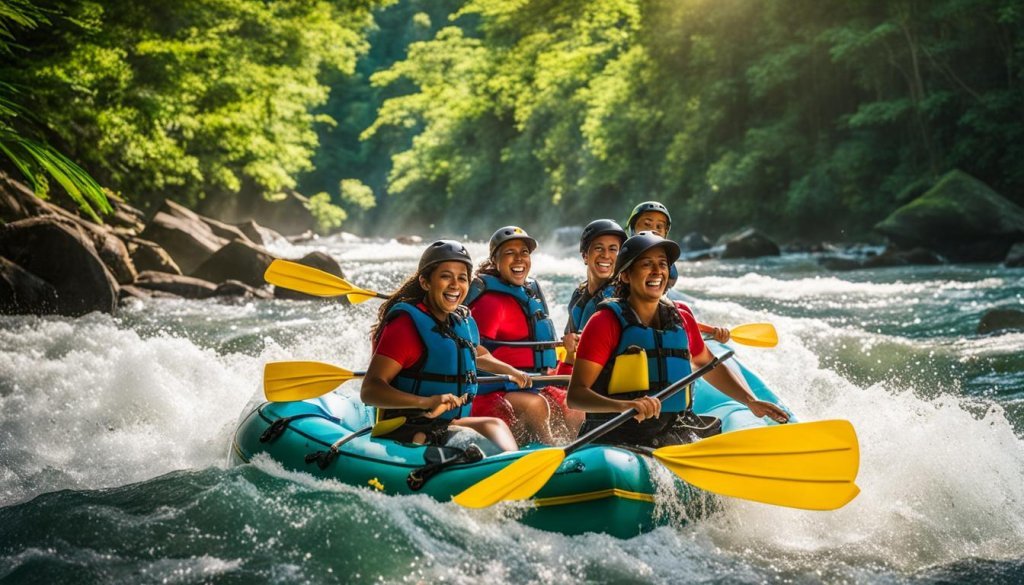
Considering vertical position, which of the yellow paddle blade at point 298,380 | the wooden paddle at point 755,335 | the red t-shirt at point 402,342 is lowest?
the yellow paddle blade at point 298,380

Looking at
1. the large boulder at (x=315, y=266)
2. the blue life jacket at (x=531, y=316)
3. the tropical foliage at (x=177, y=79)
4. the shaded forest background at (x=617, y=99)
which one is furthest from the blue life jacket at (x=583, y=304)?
the large boulder at (x=315, y=266)

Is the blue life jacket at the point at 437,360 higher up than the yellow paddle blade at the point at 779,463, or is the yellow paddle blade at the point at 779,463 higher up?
the blue life jacket at the point at 437,360

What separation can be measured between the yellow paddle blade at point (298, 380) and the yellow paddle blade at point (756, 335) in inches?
77.9

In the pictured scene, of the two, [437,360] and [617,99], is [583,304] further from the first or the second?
[617,99]

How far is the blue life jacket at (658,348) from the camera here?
3.22 m

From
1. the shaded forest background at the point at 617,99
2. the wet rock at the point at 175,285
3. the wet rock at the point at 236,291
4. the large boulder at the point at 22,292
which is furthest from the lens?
the shaded forest background at the point at 617,99

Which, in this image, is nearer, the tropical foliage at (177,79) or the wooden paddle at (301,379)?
the wooden paddle at (301,379)

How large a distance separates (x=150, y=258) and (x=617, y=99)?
14.6 m

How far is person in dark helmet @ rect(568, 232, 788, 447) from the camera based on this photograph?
3150 mm

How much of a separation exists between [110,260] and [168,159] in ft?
9.28

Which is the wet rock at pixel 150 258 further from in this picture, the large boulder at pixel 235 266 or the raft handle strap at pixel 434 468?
the raft handle strap at pixel 434 468

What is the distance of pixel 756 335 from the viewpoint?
15.2 feet

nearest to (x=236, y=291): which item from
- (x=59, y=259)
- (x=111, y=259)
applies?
(x=111, y=259)

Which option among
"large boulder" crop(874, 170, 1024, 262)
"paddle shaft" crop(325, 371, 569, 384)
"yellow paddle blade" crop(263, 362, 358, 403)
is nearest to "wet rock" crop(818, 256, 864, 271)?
"large boulder" crop(874, 170, 1024, 262)
